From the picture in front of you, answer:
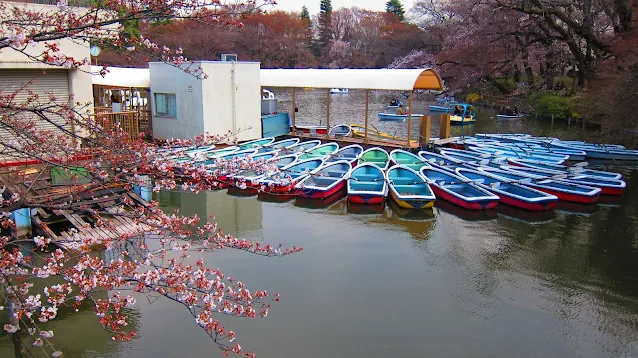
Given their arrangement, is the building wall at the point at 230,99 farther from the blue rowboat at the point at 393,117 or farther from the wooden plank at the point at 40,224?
the blue rowboat at the point at 393,117

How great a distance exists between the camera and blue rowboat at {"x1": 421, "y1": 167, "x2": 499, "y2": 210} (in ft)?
42.7

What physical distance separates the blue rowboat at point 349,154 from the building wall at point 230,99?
10.0 feet

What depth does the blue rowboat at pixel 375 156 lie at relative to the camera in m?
17.0

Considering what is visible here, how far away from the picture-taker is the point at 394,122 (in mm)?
31188

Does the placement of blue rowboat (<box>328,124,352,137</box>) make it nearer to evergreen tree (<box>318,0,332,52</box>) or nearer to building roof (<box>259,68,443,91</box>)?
building roof (<box>259,68,443,91</box>)

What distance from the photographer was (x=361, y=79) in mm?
19141

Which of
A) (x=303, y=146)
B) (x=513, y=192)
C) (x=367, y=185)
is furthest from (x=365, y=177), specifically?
(x=303, y=146)

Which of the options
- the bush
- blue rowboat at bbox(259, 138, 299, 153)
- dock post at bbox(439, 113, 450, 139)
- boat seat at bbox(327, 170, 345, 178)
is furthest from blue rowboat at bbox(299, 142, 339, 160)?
the bush

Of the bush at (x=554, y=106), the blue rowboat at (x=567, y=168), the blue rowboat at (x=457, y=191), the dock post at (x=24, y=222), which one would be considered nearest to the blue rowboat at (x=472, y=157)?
the blue rowboat at (x=567, y=168)

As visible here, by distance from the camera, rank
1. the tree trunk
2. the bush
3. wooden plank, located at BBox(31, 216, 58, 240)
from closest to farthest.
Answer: wooden plank, located at BBox(31, 216, 58, 240) → the tree trunk → the bush

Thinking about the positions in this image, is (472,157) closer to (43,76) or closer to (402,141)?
(402,141)

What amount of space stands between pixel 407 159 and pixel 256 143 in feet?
17.5

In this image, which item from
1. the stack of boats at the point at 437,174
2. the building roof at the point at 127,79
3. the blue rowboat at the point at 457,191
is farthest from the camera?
the building roof at the point at 127,79

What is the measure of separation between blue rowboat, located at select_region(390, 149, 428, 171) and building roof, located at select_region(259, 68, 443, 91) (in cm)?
213
